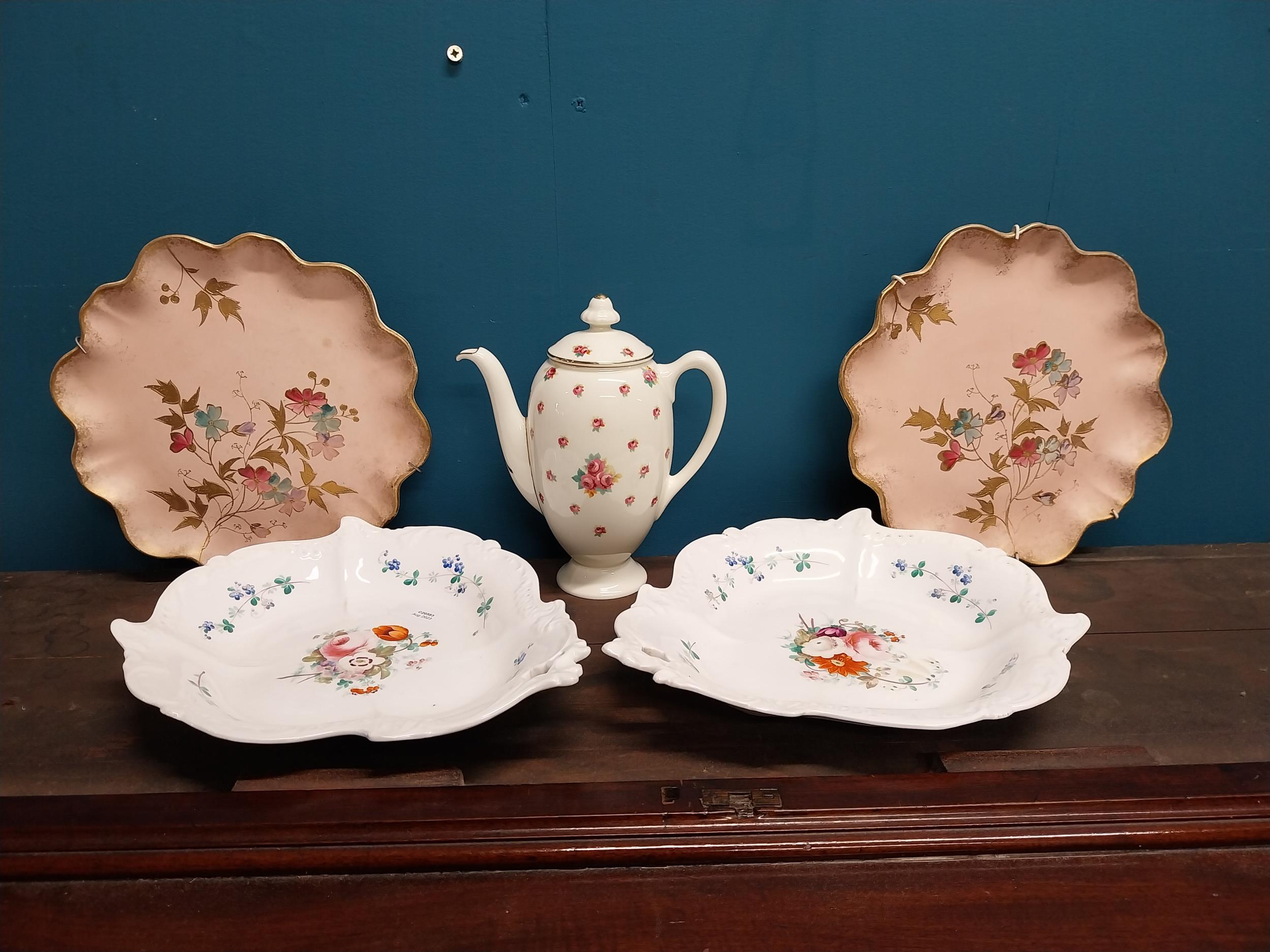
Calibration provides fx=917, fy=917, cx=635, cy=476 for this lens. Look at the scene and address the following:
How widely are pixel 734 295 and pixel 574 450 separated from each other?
30 cm

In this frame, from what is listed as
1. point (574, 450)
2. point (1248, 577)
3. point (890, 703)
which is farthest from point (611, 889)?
point (1248, 577)

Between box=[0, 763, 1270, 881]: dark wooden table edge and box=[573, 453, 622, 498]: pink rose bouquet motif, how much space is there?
0.36 meters

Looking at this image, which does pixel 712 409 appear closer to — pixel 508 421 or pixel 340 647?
pixel 508 421

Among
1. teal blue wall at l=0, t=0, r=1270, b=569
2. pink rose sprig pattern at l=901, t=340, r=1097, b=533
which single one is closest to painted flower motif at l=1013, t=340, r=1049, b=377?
pink rose sprig pattern at l=901, t=340, r=1097, b=533

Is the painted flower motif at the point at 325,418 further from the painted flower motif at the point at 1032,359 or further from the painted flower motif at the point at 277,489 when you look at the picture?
the painted flower motif at the point at 1032,359

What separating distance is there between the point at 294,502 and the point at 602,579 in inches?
15.5

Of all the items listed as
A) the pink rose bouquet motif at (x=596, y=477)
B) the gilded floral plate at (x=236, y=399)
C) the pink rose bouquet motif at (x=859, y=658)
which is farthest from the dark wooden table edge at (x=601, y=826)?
the gilded floral plate at (x=236, y=399)

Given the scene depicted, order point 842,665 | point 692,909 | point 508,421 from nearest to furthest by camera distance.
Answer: point 692,909 → point 842,665 → point 508,421

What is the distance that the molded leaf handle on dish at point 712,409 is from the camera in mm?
1009

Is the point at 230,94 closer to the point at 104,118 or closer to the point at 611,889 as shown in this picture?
the point at 104,118

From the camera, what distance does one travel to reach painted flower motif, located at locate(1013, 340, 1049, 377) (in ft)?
3.65

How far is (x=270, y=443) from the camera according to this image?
1104 millimetres

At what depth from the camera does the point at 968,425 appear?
1.13 meters

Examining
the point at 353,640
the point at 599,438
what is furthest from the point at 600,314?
the point at 353,640
